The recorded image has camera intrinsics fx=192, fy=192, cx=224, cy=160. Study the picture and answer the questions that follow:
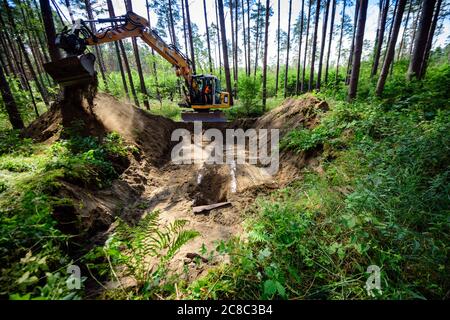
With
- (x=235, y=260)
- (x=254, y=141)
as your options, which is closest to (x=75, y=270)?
(x=235, y=260)

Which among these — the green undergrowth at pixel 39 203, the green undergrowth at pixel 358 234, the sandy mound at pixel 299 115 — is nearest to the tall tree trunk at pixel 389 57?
the sandy mound at pixel 299 115

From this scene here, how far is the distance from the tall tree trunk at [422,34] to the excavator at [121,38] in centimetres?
824

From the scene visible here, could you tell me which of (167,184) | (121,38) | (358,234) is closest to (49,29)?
(121,38)

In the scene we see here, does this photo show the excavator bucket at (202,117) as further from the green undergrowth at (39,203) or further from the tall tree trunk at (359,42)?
the tall tree trunk at (359,42)

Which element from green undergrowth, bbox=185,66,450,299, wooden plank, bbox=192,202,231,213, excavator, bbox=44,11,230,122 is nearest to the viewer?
green undergrowth, bbox=185,66,450,299

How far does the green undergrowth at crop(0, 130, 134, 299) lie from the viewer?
5.03 ft

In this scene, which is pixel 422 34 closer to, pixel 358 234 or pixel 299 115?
pixel 299 115

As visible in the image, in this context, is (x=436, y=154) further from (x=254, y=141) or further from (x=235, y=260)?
(x=254, y=141)

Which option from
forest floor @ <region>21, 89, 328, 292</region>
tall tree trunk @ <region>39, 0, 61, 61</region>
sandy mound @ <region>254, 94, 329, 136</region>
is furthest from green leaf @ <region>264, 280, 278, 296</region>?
tall tree trunk @ <region>39, 0, 61, 61</region>

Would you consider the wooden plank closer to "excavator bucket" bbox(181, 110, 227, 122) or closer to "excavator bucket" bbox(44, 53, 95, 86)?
"excavator bucket" bbox(44, 53, 95, 86)

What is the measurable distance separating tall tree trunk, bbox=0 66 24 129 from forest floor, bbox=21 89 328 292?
1389mm

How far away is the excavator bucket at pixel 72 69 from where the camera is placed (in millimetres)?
5102
